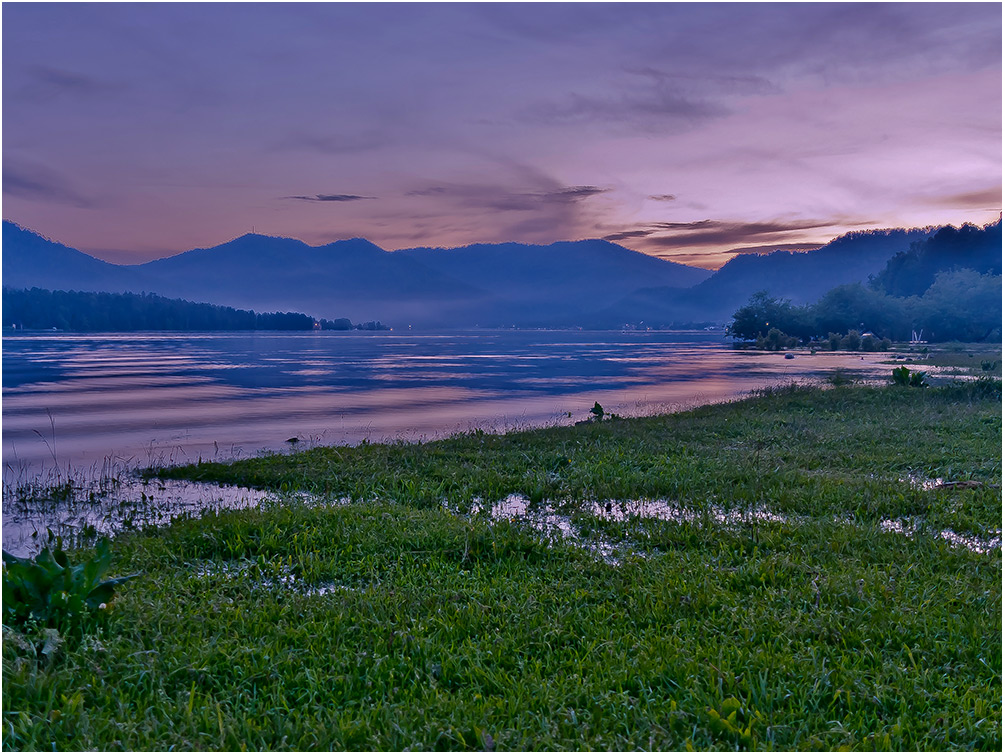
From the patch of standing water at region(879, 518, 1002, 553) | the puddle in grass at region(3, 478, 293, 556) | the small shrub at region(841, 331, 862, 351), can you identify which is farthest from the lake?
the small shrub at region(841, 331, 862, 351)

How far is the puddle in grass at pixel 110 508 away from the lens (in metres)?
10.1

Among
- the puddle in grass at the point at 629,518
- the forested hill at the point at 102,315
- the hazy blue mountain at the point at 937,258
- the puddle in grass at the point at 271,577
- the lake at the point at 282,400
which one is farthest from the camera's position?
the forested hill at the point at 102,315

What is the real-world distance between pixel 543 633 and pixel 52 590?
414cm

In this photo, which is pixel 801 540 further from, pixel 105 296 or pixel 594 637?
pixel 105 296

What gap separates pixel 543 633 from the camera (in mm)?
6145

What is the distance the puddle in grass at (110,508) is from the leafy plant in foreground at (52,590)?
12.5 ft

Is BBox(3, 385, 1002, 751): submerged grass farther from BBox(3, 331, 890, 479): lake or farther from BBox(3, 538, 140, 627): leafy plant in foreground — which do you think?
BBox(3, 331, 890, 479): lake

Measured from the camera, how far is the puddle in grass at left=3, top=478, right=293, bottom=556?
1010 cm

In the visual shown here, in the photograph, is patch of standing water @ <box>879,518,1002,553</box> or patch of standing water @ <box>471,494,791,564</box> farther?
patch of standing water @ <box>471,494,791,564</box>

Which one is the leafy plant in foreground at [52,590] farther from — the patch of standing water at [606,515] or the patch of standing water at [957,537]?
the patch of standing water at [957,537]

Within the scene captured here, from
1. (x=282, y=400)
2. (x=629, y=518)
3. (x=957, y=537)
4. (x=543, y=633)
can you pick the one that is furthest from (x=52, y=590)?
(x=282, y=400)

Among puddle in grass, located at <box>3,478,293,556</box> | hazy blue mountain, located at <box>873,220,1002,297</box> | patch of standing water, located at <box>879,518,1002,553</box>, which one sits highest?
hazy blue mountain, located at <box>873,220,1002,297</box>

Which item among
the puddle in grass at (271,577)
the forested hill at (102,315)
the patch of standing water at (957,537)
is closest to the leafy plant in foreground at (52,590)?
the puddle in grass at (271,577)

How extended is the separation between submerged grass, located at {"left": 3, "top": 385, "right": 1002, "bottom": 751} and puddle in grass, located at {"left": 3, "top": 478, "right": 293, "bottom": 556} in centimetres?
141
